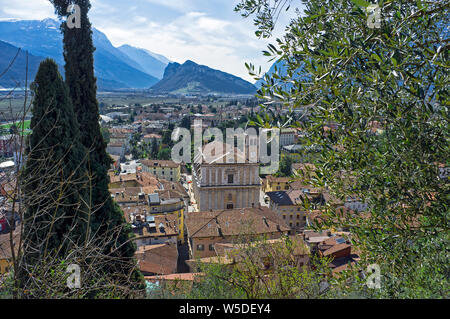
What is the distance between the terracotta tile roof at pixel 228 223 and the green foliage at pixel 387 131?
15031mm

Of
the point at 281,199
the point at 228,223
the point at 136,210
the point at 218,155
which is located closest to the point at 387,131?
the point at 228,223

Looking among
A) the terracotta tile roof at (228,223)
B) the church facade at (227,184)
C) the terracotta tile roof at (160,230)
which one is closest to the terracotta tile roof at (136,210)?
the terracotta tile roof at (160,230)

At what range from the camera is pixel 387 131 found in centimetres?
261

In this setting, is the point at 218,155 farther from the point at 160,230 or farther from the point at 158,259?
the point at 158,259

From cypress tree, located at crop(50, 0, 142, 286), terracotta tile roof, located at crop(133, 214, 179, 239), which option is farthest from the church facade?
cypress tree, located at crop(50, 0, 142, 286)

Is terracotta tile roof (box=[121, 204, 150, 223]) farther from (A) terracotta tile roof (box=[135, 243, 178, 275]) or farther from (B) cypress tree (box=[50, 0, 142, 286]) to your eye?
(B) cypress tree (box=[50, 0, 142, 286])

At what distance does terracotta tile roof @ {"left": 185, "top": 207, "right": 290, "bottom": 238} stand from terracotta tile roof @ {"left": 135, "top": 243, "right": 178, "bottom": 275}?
1732 mm

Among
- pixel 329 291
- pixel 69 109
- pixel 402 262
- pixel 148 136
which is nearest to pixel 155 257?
pixel 69 109

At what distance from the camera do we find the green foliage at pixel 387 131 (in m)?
2.35

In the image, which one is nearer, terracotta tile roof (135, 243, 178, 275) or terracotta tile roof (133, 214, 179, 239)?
terracotta tile roof (135, 243, 178, 275)

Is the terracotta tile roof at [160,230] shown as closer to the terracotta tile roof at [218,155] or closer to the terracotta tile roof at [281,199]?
the terracotta tile roof at [218,155]

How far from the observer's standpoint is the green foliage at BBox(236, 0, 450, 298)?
2350 mm

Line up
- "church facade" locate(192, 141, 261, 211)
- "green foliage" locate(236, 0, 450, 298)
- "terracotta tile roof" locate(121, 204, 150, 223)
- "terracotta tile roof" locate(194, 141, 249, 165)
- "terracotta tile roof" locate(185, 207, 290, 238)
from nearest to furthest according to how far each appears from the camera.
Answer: "green foliage" locate(236, 0, 450, 298)
"terracotta tile roof" locate(185, 207, 290, 238)
"terracotta tile roof" locate(121, 204, 150, 223)
"church facade" locate(192, 141, 261, 211)
"terracotta tile roof" locate(194, 141, 249, 165)

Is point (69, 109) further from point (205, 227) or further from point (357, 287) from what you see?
point (205, 227)
